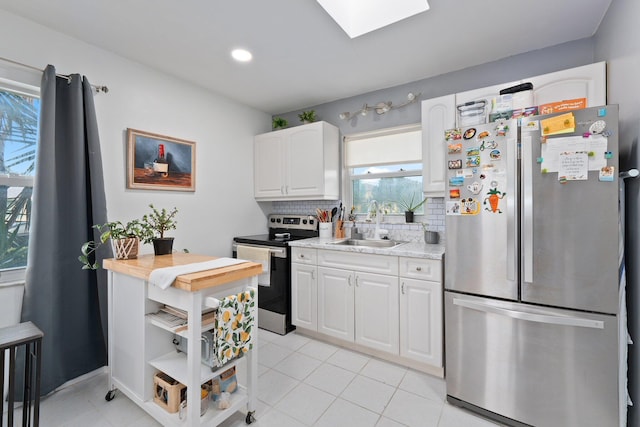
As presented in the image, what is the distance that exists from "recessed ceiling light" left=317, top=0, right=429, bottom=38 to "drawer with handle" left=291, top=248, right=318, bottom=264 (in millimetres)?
1817

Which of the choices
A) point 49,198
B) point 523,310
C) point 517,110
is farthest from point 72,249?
point 517,110

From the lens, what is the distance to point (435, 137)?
2373 millimetres

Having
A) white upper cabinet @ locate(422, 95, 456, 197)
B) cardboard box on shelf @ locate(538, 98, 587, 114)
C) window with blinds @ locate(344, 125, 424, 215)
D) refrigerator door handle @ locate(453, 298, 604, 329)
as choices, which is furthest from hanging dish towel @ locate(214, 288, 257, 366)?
cardboard box on shelf @ locate(538, 98, 587, 114)

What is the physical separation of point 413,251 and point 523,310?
0.77 meters

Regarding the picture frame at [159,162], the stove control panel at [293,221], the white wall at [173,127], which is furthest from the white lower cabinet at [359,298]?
the picture frame at [159,162]

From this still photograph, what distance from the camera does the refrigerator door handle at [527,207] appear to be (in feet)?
5.21

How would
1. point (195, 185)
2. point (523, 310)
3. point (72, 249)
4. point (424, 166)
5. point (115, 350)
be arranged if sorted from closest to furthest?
point (523, 310) → point (115, 350) → point (72, 249) → point (424, 166) → point (195, 185)

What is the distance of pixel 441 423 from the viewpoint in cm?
170

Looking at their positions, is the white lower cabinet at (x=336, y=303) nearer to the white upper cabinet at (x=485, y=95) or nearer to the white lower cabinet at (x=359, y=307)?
the white lower cabinet at (x=359, y=307)

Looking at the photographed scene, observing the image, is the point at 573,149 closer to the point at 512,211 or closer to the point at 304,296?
the point at 512,211

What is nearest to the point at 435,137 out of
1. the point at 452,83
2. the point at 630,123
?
the point at 452,83

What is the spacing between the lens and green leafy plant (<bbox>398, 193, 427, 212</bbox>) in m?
2.86

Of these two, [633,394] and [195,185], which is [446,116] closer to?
[633,394]

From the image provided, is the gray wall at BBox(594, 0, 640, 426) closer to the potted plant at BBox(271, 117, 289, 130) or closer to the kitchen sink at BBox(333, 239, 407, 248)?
the kitchen sink at BBox(333, 239, 407, 248)
